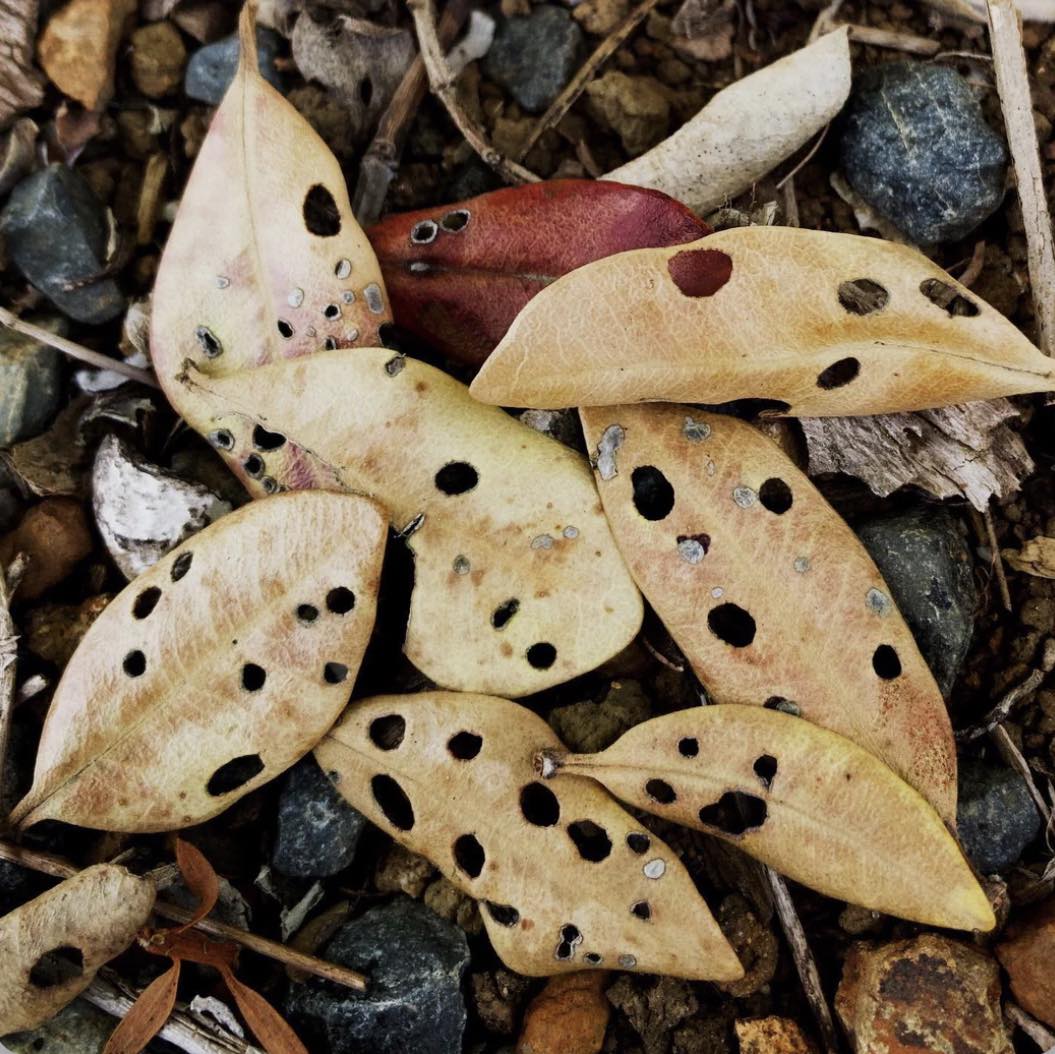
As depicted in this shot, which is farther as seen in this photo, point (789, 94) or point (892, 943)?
point (789, 94)

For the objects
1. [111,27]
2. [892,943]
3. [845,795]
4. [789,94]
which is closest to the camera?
[845,795]

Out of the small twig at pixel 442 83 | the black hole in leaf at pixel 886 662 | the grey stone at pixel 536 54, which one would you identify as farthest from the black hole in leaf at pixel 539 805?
the grey stone at pixel 536 54

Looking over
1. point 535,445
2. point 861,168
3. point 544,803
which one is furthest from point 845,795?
point 861,168

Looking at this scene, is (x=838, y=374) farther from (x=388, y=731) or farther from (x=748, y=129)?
(x=388, y=731)

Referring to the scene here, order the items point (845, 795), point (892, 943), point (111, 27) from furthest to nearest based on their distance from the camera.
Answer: point (111, 27), point (892, 943), point (845, 795)

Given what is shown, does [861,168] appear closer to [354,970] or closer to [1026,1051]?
[1026,1051]

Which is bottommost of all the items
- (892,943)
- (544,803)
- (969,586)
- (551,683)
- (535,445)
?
(892,943)

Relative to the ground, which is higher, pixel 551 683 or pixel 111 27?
pixel 111 27

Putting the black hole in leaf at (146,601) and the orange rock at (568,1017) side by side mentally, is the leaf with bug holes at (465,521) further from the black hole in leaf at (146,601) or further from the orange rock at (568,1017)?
the orange rock at (568,1017)
